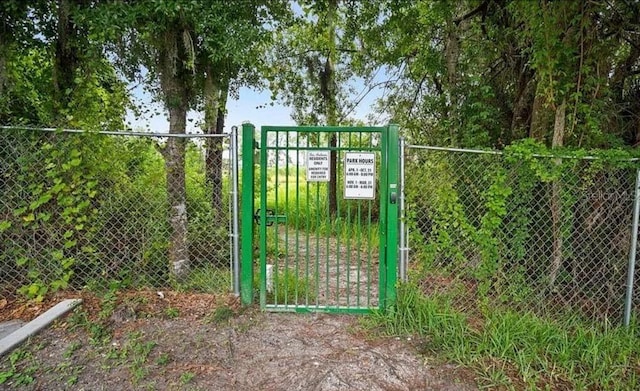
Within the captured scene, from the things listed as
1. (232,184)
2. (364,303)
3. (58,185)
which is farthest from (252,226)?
(58,185)

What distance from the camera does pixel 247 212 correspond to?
304 cm

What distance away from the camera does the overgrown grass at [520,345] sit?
240 cm

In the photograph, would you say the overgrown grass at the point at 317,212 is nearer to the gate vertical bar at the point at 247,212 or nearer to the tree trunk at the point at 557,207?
the gate vertical bar at the point at 247,212

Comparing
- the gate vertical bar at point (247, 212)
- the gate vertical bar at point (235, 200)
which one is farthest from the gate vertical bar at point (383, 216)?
the gate vertical bar at point (235, 200)

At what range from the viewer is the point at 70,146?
299 centimetres

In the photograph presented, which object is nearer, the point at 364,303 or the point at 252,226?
the point at 252,226

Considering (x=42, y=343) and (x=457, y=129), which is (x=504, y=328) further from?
(x=42, y=343)

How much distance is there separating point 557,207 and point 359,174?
1811mm

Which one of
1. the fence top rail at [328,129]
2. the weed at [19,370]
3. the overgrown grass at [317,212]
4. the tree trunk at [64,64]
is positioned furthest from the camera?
the tree trunk at [64,64]

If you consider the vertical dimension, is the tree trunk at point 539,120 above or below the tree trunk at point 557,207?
above

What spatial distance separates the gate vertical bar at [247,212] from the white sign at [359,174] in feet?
2.64

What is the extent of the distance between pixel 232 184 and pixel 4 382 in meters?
1.91

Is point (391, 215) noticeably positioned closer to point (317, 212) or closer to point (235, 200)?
point (317, 212)

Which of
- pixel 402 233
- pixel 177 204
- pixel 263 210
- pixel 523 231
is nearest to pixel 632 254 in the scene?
pixel 523 231
